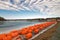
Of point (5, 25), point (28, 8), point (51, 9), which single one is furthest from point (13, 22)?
point (51, 9)

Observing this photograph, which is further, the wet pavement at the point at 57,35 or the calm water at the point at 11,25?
the wet pavement at the point at 57,35

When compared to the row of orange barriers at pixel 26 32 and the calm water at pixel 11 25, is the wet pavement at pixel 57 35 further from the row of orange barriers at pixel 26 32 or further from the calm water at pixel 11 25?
the calm water at pixel 11 25

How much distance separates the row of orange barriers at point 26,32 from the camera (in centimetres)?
124

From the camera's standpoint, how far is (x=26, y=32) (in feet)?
4.36

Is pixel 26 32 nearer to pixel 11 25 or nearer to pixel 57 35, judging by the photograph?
pixel 11 25

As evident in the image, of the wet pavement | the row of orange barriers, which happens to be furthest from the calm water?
the wet pavement

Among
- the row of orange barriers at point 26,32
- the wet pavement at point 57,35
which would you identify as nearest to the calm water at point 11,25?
the row of orange barriers at point 26,32

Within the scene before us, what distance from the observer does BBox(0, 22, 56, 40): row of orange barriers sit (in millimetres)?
1240

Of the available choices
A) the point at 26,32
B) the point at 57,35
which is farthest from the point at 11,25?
the point at 57,35

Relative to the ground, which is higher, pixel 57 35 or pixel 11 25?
pixel 11 25

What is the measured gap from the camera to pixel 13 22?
54.0 inches

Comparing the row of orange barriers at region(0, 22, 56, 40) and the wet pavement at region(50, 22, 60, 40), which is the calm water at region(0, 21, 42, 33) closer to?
the row of orange barriers at region(0, 22, 56, 40)

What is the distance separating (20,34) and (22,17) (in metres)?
0.19

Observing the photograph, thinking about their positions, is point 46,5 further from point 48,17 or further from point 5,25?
point 5,25
